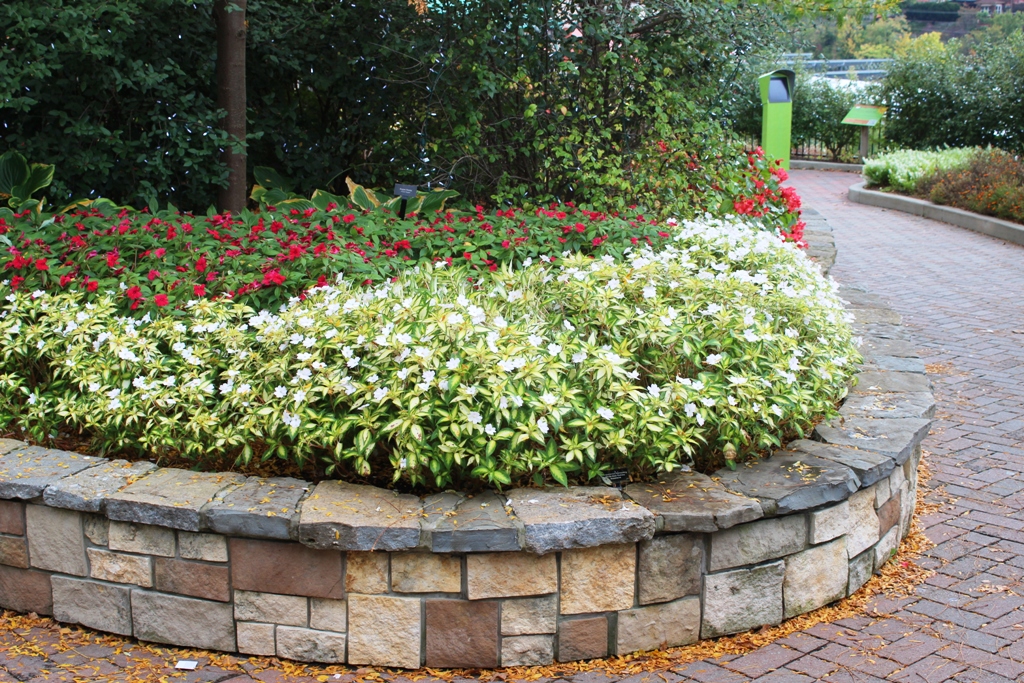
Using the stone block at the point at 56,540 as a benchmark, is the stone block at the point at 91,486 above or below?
above

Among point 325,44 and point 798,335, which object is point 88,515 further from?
point 325,44

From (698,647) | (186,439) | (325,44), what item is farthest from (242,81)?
(698,647)

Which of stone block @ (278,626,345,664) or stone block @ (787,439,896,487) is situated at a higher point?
stone block @ (787,439,896,487)

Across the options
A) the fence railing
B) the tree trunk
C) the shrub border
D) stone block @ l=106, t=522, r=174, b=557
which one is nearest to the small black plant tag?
stone block @ l=106, t=522, r=174, b=557

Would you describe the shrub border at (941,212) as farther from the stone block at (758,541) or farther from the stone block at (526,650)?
the stone block at (526,650)

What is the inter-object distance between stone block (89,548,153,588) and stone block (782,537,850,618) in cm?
197

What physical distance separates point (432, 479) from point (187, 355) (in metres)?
1.02

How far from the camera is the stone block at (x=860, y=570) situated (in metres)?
3.26

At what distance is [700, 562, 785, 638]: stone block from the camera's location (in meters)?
2.99

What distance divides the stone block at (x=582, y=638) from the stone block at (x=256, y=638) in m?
0.86

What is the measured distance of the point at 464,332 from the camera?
3.26 metres

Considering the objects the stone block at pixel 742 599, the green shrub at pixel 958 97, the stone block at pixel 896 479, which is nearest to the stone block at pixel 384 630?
the stone block at pixel 742 599

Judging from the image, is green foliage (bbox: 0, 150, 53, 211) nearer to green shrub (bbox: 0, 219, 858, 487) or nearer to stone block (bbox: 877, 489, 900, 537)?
green shrub (bbox: 0, 219, 858, 487)

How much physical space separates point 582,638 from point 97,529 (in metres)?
1.52
